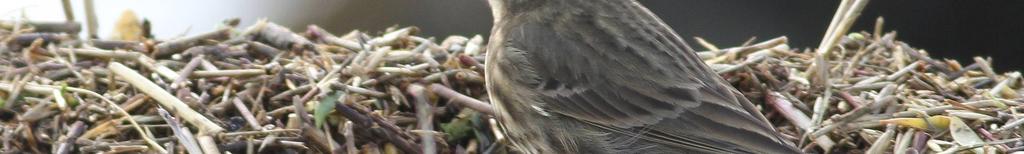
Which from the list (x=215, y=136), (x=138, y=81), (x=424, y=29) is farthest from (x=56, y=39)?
(x=424, y=29)

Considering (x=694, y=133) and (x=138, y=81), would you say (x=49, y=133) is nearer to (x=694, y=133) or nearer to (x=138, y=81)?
(x=138, y=81)

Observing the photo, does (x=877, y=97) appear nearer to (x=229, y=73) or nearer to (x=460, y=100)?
(x=460, y=100)

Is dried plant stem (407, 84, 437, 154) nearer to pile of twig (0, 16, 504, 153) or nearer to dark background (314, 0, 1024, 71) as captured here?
pile of twig (0, 16, 504, 153)

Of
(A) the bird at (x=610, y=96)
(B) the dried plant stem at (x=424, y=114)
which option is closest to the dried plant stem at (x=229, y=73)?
(B) the dried plant stem at (x=424, y=114)

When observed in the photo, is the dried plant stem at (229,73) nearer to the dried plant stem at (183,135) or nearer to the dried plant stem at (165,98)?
the dried plant stem at (165,98)

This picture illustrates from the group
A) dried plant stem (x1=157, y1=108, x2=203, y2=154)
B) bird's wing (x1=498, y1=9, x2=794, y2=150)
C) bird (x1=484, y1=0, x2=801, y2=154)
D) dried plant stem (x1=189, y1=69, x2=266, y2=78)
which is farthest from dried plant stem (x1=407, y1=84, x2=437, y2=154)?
dried plant stem (x1=157, y1=108, x2=203, y2=154)
